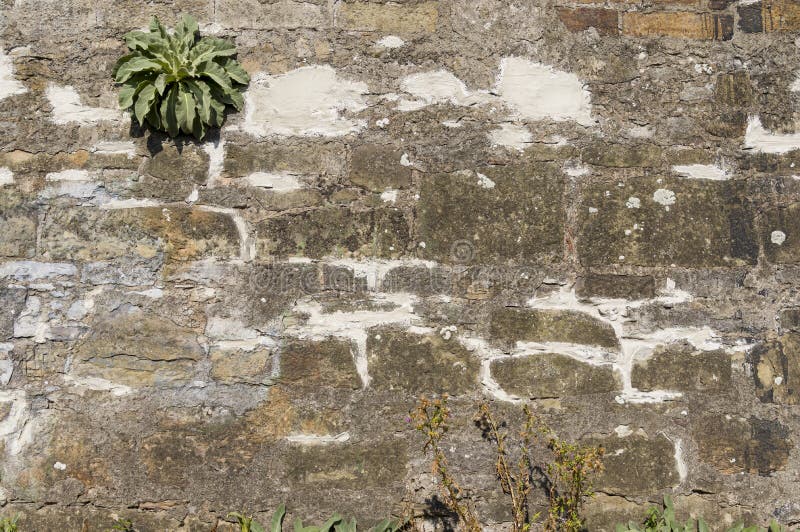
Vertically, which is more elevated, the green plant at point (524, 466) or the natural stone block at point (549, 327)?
the natural stone block at point (549, 327)

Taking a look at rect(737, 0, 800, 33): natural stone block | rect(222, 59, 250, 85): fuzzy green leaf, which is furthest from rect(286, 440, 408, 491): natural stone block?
rect(737, 0, 800, 33): natural stone block

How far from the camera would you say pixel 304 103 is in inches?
94.7

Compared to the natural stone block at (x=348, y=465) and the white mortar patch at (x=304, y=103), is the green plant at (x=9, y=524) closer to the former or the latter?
the natural stone block at (x=348, y=465)

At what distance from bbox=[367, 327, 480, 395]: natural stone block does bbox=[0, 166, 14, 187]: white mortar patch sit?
52.1 inches

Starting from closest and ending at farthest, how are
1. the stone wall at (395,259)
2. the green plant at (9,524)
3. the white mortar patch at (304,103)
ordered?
the green plant at (9,524) → the stone wall at (395,259) → the white mortar patch at (304,103)

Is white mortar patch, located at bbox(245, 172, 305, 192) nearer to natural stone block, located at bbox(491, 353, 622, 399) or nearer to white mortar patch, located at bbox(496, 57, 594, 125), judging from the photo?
white mortar patch, located at bbox(496, 57, 594, 125)

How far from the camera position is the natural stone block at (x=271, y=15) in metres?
2.43

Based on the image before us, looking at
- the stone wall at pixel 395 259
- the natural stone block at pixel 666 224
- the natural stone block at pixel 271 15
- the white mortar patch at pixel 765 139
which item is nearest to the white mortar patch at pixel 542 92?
the stone wall at pixel 395 259

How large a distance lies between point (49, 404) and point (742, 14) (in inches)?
106

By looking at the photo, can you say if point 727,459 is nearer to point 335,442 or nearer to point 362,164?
point 335,442

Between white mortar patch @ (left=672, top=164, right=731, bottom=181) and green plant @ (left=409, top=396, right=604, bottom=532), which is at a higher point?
white mortar patch @ (left=672, top=164, right=731, bottom=181)

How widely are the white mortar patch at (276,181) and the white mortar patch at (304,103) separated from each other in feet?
0.47

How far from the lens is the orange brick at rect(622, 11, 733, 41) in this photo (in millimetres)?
2449

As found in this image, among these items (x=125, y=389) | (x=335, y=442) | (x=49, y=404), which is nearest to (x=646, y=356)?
(x=335, y=442)
